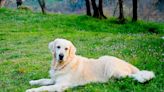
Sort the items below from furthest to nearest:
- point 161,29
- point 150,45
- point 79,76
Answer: point 161,29 < point 150,45 < point 79,76

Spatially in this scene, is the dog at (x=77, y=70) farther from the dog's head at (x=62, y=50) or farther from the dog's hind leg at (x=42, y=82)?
the dog's hind leg at (x=42, y=82)

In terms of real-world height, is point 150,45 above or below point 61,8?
above

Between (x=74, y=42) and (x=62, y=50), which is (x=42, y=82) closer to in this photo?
(x=62, y=50)

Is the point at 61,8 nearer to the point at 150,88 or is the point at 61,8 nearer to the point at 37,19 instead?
the point at 37,19

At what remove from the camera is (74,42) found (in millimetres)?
26922

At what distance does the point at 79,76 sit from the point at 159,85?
95.0 inches

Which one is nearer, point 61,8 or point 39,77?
point 39,77

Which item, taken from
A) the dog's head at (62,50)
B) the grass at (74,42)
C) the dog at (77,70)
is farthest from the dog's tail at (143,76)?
the dog's head at (62,50)

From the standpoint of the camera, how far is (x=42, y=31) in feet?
116

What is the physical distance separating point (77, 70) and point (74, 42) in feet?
42.0

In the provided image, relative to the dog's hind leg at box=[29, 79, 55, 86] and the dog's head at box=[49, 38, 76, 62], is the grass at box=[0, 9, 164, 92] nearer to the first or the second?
the dog's hind leg at box=[29, 79, 55, 86]

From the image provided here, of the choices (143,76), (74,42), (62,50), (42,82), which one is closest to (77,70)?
(62,50)

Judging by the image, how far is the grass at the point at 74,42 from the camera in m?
14.3

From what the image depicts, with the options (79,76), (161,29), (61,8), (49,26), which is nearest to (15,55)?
(79,76)
